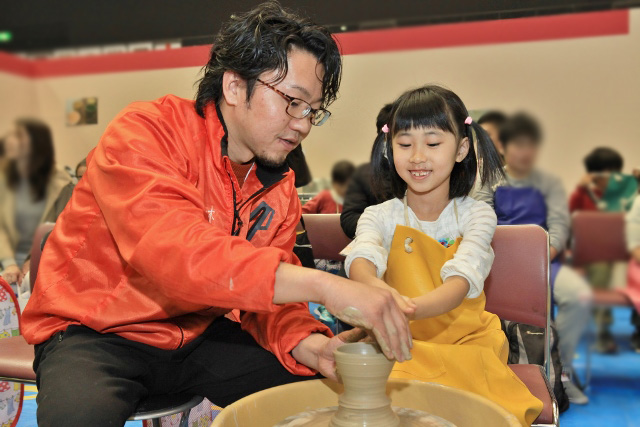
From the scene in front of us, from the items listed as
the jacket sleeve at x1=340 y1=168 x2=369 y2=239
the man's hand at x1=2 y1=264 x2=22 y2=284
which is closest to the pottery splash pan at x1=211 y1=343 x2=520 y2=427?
the jacket sleeve at x1=340 y1=168 x2=369 y2=239

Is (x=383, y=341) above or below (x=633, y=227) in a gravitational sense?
above

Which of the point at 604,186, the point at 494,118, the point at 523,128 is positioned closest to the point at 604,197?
the point at 604,186

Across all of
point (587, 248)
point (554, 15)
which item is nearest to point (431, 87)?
point (554, 15)

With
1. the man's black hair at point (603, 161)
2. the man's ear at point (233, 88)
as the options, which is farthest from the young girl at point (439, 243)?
the man's black hair at point (603, 161)

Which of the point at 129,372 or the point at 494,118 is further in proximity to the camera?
the point at 494,118

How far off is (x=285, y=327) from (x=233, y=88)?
0.66m

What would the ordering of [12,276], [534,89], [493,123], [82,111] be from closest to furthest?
[493,123] < [12,276] < [82,111] < [534,89]

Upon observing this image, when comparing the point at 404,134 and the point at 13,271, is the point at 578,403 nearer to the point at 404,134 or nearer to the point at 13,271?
the point at 404,134

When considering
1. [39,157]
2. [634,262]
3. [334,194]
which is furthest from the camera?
[39,157]

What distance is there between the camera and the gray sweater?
337 centimetres

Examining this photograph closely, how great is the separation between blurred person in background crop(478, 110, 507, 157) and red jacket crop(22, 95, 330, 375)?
5.55ft

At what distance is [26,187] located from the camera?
188 inches

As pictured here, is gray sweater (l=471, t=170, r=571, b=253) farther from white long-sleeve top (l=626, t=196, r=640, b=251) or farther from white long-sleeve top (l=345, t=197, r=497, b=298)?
white long-sleeve top (l=345, t=197, r=497, b=298)

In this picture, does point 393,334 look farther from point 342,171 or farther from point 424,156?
point 342,171
